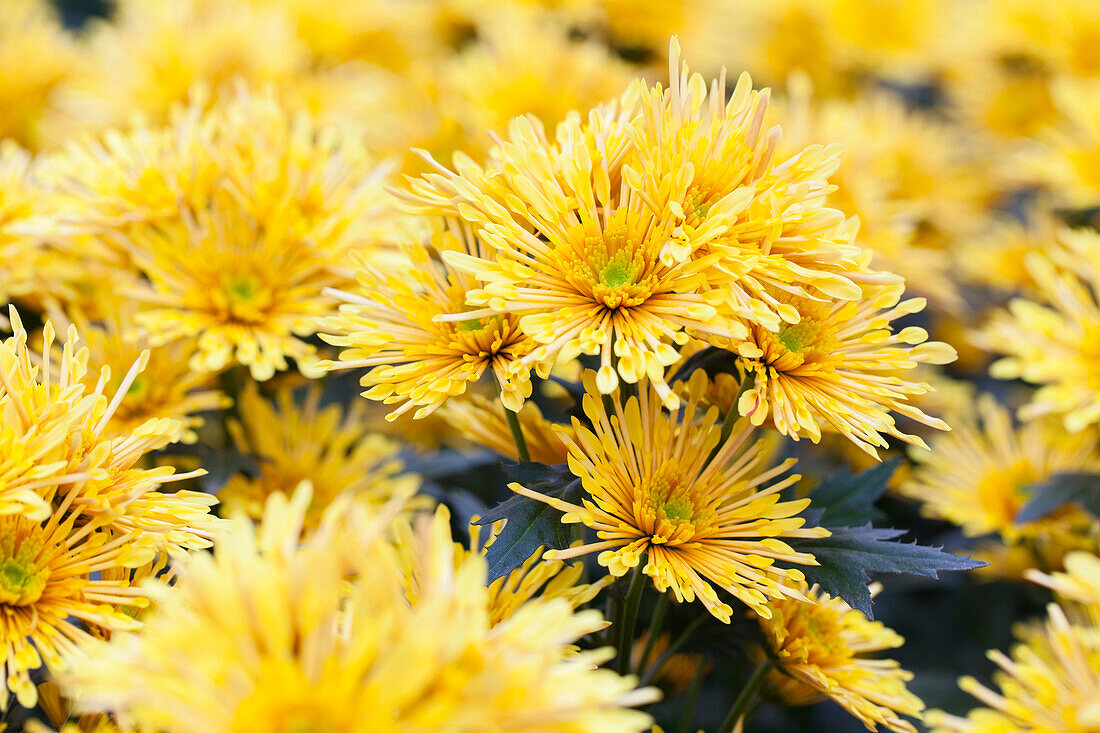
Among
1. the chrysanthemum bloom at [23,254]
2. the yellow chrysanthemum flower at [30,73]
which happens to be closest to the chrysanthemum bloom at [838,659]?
the chrysanthemum bloom at [23,254]

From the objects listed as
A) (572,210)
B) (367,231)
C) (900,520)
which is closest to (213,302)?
(367,231)

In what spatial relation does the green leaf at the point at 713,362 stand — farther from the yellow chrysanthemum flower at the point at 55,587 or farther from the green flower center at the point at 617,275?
the yellow chrysanthemum flower at the point at 55,587

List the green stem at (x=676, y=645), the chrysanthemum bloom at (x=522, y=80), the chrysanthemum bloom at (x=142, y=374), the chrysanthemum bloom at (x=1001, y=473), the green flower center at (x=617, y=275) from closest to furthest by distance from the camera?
1. the green flower center at (x=617, y=275)
2. the green stem at (x=676, y=645)
3. the chrysanthemum bloom at (x=142, y=374)
4. the chrysanthemum bloom at (x=1001, y=473)
5. the chrysanthemum bloom at (x=522, y=80)

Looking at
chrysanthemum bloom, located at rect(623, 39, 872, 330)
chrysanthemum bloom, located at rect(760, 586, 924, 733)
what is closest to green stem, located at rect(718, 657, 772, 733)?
chrysanthemum bloom, located at rect(760, 586, 924, 733)

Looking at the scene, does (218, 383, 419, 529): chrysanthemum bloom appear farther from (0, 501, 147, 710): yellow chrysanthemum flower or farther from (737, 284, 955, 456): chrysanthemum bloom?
(737, 284, 955, 456): chrysanthemum bloom

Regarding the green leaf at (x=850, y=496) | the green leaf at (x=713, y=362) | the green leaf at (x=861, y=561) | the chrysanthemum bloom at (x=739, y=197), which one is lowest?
the green leaf at (x=861, y=561)

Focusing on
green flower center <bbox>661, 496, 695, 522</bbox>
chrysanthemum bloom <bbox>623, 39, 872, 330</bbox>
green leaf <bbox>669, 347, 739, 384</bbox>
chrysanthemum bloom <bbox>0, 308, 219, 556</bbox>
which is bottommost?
chrysanthemum bloom <bbox>0, 308, 219, 556</bbox>
